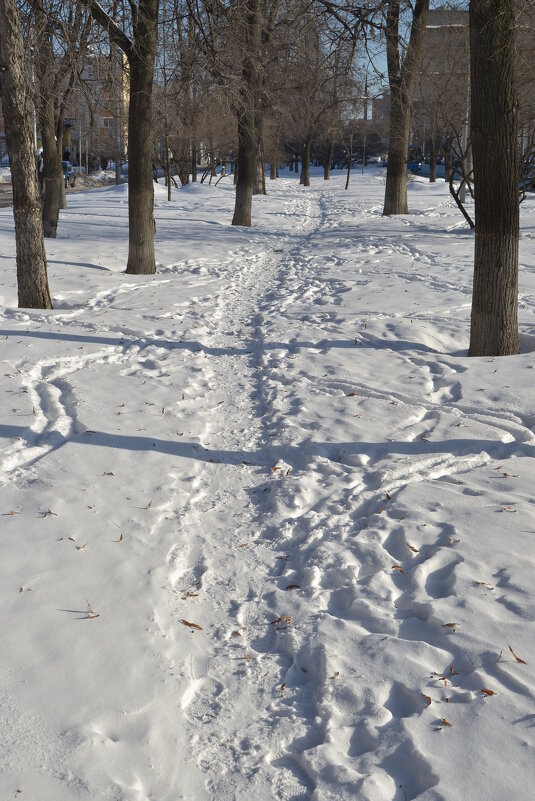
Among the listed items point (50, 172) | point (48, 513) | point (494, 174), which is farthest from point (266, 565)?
point (50, 172)

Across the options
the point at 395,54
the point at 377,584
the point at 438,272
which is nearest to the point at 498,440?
the point at 377,584

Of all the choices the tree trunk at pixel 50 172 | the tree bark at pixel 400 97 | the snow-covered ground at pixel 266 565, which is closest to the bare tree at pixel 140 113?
the snow-covered ground at pixel 266 565

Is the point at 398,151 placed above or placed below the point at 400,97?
below

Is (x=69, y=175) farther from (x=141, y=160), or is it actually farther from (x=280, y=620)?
(x=280, y=620)

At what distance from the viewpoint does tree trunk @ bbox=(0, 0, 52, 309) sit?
8.37 meters

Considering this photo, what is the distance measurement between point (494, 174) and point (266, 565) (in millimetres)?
4477

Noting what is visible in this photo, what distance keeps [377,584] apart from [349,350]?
448cm

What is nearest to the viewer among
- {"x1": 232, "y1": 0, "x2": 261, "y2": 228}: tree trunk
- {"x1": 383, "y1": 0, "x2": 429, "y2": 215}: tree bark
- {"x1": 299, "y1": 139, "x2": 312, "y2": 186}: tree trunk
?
{"x1": 232, "y1": 0, "x2": 261, "y2": 228}: tree trunk

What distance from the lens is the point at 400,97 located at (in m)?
19.2

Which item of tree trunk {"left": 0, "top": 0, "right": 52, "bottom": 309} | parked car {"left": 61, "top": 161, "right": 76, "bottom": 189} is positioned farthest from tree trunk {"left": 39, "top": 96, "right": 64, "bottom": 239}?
parked car {"left": 61, "top": 161, "right": 76, "bottom": 189}

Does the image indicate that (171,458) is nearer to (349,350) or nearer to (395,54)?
(349,350)

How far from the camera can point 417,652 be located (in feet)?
10.3

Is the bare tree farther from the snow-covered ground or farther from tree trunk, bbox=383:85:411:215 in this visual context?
tree trunk, bbox=383:85:411:215

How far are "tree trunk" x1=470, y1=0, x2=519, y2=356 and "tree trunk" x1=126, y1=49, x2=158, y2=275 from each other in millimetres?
6424
